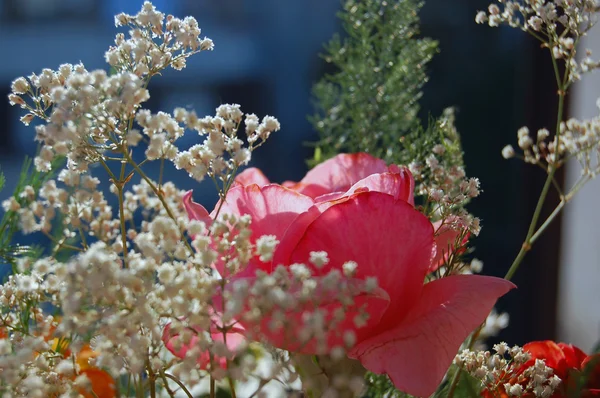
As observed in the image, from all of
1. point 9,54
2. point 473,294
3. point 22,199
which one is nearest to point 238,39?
point 9,54

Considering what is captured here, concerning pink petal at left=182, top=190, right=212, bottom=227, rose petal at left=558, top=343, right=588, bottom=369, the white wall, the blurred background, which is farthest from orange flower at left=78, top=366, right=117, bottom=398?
the white wall

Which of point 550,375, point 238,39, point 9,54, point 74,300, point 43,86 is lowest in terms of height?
point 550,375

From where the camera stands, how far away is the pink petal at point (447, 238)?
34 cm

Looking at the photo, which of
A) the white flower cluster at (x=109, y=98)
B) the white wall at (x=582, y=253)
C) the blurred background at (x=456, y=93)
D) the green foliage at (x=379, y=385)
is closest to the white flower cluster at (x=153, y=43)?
the white flower cluster at (x=109, y=98)

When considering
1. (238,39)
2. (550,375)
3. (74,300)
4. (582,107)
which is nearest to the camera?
(74,300)

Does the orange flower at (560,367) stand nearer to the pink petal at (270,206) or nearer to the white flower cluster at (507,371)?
the white flower cluster at (507,371)

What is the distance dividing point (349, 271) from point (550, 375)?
0.14m

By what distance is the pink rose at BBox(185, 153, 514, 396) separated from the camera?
0.97 feet

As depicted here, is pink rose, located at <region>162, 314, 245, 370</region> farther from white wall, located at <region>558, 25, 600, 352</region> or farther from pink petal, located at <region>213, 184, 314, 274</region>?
white wall, located at <region>558, 25, 600, 352</region>

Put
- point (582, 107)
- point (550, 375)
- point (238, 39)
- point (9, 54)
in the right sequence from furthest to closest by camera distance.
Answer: point (9, 54), point (238, 39), point (582, 107), point (550, 375)

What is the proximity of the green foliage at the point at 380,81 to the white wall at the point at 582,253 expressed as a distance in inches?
28.4

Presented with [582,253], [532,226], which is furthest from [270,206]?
[582,253]

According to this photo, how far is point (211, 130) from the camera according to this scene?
30 cm

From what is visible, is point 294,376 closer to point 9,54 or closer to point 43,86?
point 43,86
